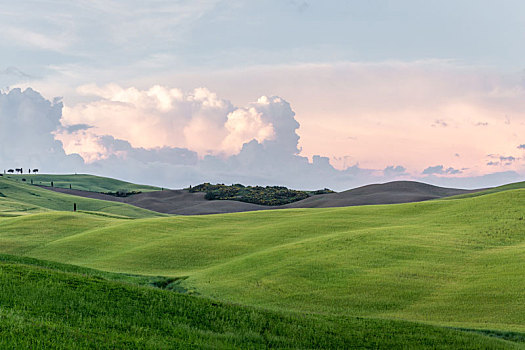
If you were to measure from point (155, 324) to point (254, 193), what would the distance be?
101 m

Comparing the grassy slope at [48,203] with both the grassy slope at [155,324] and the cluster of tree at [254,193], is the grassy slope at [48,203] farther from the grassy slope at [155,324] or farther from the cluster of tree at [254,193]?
the grassy slope at [155,324]

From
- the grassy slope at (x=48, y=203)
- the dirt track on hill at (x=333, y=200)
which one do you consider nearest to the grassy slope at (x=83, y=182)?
the grassy slope at (x=48, y=203)

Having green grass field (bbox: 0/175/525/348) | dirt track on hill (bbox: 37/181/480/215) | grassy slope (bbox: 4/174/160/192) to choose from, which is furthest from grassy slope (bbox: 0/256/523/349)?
grassy slope (bbox: 4/174/160/192)

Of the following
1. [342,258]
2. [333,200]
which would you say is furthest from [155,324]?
[333,200]

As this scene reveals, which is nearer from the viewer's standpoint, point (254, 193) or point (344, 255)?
point (344, 255)

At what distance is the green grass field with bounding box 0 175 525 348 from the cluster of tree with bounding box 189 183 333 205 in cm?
5195

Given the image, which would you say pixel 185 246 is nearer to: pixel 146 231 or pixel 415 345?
pixel 146 231

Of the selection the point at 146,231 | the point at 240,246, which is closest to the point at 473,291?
the point at 240,246

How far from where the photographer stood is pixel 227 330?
1427cm

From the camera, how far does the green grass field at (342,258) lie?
2214 centimetres

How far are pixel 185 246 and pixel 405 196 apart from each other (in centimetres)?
5145

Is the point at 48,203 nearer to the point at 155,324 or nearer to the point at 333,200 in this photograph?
the point at 333,200

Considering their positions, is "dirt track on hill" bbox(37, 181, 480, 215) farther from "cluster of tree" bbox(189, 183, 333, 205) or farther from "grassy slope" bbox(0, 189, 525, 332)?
"grassy slope" bbox(0, 189, 525, 332)

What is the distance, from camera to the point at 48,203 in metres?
99.7
